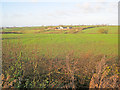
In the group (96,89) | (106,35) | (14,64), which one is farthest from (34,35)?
(106,35)

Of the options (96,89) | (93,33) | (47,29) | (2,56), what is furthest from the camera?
(93,33)

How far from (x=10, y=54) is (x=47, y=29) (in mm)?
2851

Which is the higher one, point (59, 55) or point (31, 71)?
point (59, 55)

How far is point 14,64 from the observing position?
2494 mm

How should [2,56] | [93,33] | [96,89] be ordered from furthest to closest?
[93,33] → [2,56] → [96,89]

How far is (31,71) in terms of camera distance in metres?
2.45

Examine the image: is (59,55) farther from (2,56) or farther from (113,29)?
(113,29)

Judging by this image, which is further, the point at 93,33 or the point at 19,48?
the point at 93,33

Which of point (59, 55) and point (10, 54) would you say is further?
point (59, 55)

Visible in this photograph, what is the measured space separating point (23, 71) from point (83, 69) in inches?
51.5

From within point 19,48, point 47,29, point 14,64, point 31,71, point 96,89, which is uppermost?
point 47,29

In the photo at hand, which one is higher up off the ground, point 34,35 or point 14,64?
point 34,35

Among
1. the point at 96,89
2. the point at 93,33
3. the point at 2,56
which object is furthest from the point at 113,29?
the point at 2,56

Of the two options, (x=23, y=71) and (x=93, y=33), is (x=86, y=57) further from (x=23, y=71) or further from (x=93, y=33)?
(x=93, y=33)
